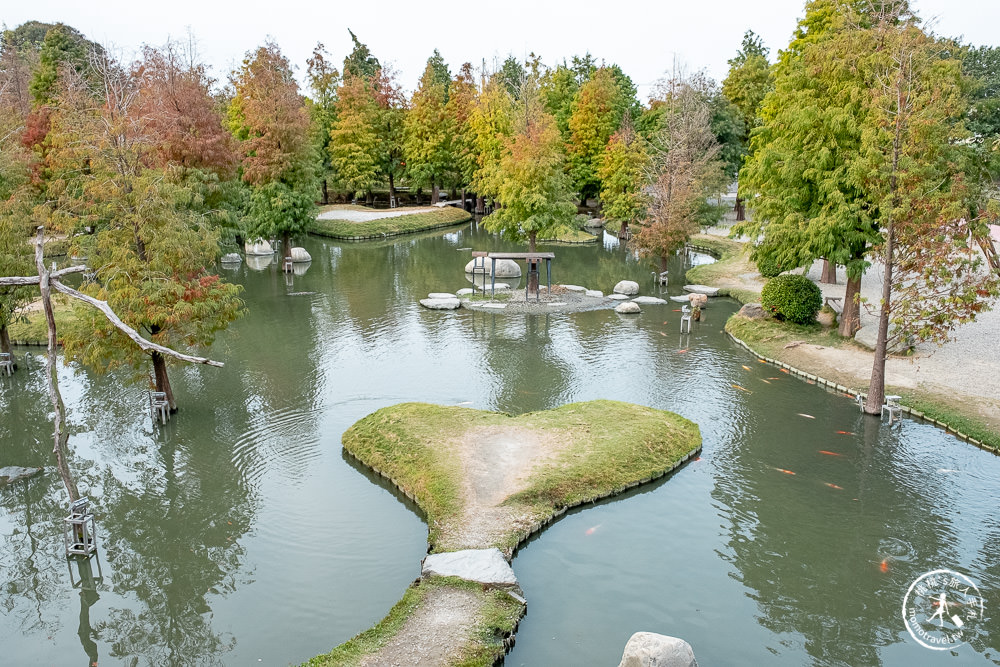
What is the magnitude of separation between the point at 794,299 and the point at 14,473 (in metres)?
24.9

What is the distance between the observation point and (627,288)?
36188 mm

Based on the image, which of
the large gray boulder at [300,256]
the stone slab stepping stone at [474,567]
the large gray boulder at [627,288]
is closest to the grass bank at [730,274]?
the large gray boulder at [627,288]

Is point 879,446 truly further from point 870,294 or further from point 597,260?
point 597,260

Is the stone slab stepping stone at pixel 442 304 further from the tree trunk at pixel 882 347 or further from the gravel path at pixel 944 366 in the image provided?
the tree trunk at pixel 882 347

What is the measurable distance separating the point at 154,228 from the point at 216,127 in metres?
17.3

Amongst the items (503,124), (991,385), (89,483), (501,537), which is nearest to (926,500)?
(991,385)

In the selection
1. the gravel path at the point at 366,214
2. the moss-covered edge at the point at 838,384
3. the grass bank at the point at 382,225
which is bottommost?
the moss-covered edge at the point at 838,384

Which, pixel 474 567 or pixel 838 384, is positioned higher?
pixel 838 384

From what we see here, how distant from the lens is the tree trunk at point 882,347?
61.9ft

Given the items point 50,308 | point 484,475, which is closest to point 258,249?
point 484,475

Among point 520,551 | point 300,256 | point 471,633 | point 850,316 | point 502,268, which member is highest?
point 300,256

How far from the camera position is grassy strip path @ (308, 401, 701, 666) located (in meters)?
11.0

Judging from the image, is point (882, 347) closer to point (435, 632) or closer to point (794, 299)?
point (794, 299)

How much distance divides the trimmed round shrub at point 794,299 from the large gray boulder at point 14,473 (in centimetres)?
2419
